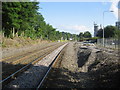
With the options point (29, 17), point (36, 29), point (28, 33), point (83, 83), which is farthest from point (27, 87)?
point (36, 29)

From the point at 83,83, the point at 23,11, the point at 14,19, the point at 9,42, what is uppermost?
the point at 23,11

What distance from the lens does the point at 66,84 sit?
25.4ft

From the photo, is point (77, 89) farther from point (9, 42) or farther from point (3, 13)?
point (3, 13)

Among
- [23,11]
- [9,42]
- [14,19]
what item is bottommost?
[9,42]

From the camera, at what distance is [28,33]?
55219 millimetres

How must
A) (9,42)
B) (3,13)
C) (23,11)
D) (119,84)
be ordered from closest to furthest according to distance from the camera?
(119,84), (9,42), (3,13), (23,11)

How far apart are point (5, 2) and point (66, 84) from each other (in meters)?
28.0

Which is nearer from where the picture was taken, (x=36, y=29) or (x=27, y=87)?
(x=27, y=87)

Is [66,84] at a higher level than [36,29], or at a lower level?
lower

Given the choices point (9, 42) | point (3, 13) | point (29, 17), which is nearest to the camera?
point (9, 42)

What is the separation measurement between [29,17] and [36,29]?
86.9ft

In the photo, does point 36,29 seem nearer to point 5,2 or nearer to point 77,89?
point 5,2

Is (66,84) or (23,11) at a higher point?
(23,11)

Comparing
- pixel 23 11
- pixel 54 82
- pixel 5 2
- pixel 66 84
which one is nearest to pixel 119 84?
pixel 66 84
